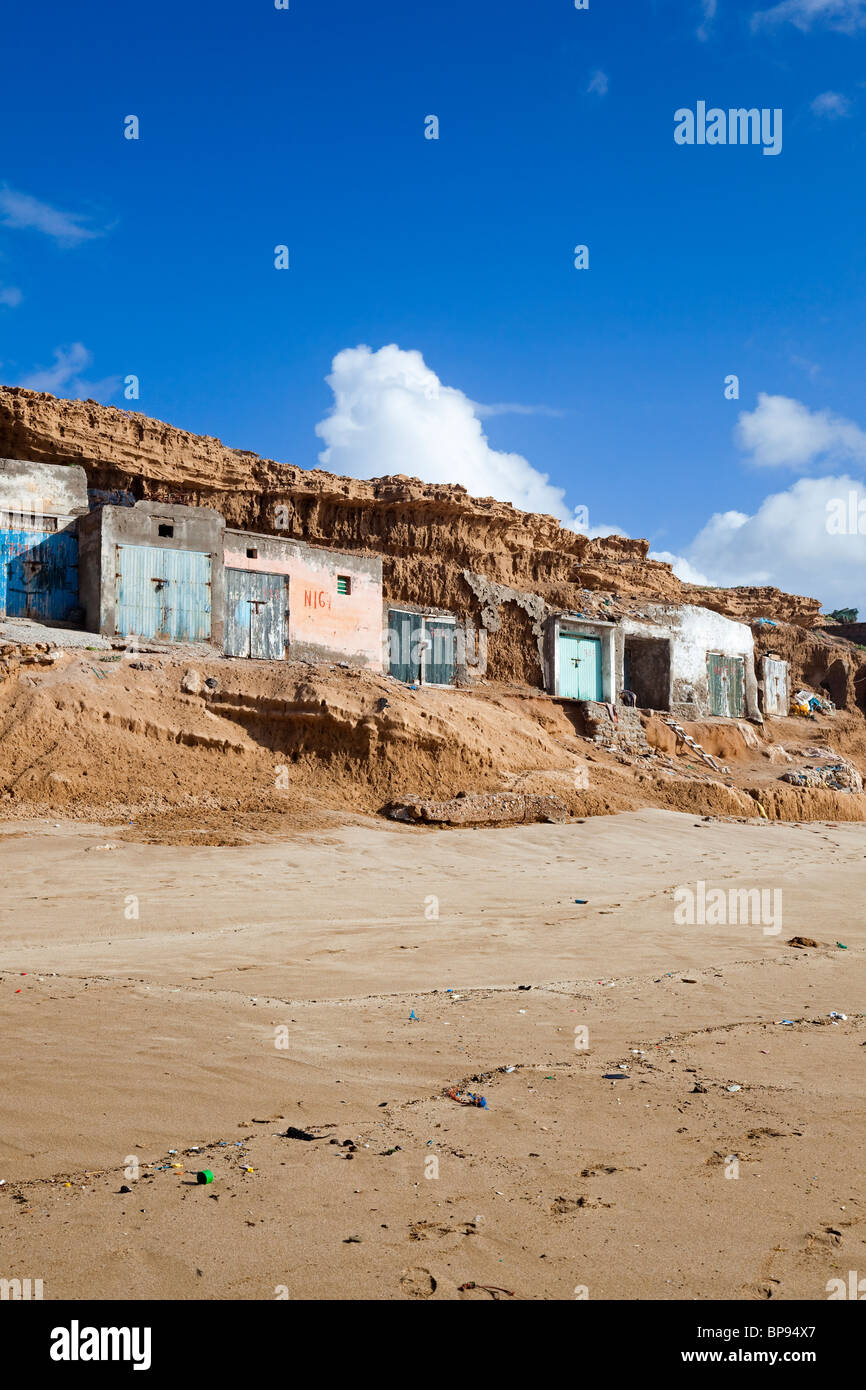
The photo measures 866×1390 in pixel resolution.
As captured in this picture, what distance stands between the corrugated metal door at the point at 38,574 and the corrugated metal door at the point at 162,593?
1.59m

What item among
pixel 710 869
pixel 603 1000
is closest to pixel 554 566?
pixel 710 869

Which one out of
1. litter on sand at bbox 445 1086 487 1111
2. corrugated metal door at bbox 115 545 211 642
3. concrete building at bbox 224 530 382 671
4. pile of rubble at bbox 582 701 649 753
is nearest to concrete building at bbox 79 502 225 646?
corrugated metal door at bbox 115 545 211 642

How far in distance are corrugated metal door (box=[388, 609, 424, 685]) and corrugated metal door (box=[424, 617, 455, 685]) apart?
1.19 feet

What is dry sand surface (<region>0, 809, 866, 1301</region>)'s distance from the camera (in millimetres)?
2686

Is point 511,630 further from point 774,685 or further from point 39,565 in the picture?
point 39,565

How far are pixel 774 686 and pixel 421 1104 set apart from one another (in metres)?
29.8

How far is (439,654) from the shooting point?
24.1 metres

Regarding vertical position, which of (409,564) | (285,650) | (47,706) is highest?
(409,564)

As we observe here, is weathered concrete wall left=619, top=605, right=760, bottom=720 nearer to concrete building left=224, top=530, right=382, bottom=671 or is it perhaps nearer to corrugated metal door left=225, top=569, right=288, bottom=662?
concrete building left=224, top=530, right=382, bottom=671

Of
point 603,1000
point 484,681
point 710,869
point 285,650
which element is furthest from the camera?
point 484,681

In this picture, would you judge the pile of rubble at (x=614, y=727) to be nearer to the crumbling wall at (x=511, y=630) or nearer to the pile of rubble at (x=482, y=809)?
the crumbling wall at (x=511, y=630)
